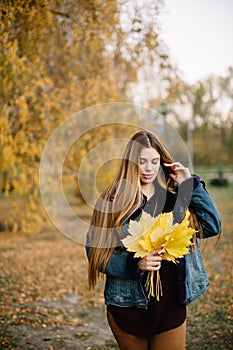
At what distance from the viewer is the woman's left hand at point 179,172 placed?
2.28 m

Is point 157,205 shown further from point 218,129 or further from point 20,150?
point 218,129

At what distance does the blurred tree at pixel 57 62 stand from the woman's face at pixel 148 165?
2.21 metres

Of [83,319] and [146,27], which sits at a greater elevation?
[146,27]

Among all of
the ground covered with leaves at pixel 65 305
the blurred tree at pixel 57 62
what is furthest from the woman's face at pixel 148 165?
the ground covered with leaves at pixel 65 305

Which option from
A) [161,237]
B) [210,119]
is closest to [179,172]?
[161,237]

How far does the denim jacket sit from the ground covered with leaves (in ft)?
6.97

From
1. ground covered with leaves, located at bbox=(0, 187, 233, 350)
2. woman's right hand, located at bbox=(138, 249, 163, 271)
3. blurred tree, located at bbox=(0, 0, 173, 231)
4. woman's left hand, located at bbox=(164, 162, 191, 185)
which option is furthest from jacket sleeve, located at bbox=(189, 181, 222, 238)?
blurred tree, located at bbox=(0, 0, 173, 231)

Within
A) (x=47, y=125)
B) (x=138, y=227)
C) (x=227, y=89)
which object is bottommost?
(x=138, y=227)

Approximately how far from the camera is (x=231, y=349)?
3.89 metres

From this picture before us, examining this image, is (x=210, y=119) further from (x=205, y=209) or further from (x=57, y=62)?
(x=205, y=209)

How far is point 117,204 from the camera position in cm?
221

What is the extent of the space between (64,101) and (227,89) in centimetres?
2689

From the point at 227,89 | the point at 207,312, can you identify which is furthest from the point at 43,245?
the point at 227,89

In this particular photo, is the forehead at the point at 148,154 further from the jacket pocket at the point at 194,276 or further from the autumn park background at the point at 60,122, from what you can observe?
the autumn park background at the point at 60,122
